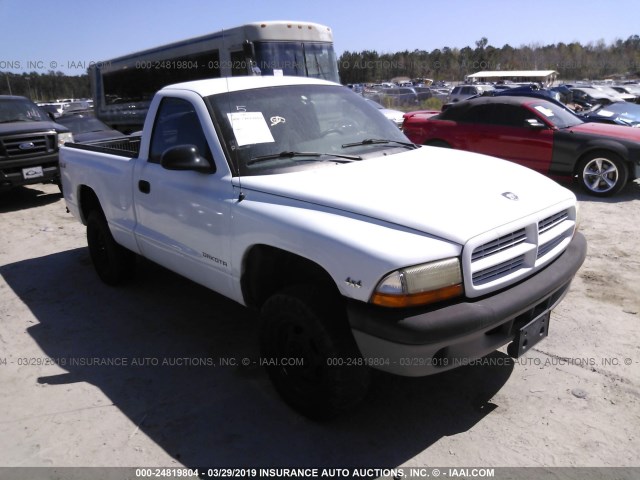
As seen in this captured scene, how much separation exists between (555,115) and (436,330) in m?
7.81

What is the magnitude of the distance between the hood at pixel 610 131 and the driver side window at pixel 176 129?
700cm

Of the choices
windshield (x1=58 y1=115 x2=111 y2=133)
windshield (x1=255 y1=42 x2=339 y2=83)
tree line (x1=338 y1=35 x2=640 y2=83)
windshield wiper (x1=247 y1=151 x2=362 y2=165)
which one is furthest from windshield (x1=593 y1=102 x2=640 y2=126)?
tree line (x1=338 y1=35 x2=640 y2=83)

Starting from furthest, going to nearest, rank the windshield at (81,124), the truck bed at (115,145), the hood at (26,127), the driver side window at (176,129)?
the windshield at (81,124) < the hood at (26,127) < the truck bed at (115,145) < the driver side window at (176,129)

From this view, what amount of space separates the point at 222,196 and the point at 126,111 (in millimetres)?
15063

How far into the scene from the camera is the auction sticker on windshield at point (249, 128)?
3.31 metres

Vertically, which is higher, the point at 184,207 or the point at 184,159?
the point at 184,159

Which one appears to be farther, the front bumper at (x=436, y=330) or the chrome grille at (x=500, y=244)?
the chrome grille at (x=500, y=244)

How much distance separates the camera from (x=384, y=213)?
261cm

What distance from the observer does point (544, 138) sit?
8.55 meters

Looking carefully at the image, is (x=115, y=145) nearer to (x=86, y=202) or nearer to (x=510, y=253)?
(x=86, y=202)

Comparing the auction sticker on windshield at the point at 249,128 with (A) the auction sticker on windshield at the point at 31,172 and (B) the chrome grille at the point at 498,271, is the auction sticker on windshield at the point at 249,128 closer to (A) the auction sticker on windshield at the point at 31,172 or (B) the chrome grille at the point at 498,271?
(B) the chrome grille at the point at 498,271

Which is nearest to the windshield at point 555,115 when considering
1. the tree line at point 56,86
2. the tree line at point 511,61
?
the tree line at point 56,86

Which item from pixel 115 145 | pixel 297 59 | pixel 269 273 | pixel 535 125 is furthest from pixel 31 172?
pixel 535 125

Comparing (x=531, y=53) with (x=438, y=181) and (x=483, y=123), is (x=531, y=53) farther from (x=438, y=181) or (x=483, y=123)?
(x=438, y=181)
